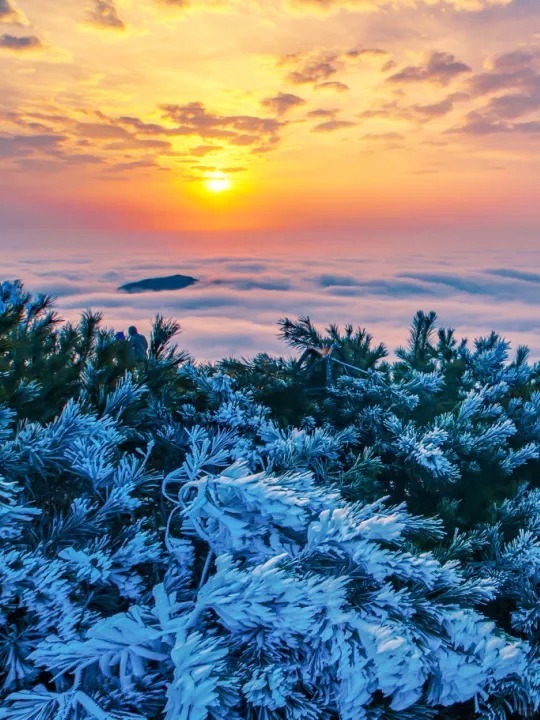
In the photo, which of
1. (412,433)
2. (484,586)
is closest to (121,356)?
(412,433)

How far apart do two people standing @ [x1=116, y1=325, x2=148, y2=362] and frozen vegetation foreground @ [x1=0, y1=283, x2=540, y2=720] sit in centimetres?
9

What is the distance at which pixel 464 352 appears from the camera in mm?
5148

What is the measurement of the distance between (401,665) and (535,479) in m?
2.36

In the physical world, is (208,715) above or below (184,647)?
below

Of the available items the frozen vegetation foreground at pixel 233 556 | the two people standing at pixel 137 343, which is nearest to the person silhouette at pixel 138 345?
the two people standing at pixel 137 343

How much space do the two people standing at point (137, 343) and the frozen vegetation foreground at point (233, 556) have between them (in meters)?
0.09

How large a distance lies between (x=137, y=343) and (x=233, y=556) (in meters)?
1.73

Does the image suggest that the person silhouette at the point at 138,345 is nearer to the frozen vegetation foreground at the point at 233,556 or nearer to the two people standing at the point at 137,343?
the two people standing at the point at 137,343

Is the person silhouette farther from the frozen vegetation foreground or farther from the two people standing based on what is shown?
the frozen vegetation foreground

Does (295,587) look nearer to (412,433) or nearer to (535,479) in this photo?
(412,433)

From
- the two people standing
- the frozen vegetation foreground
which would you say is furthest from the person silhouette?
the frozen vegetation foreground

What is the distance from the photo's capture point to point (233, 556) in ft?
8.41

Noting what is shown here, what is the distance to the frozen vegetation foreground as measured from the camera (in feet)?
7.45

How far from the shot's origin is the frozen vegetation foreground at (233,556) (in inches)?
89.4
